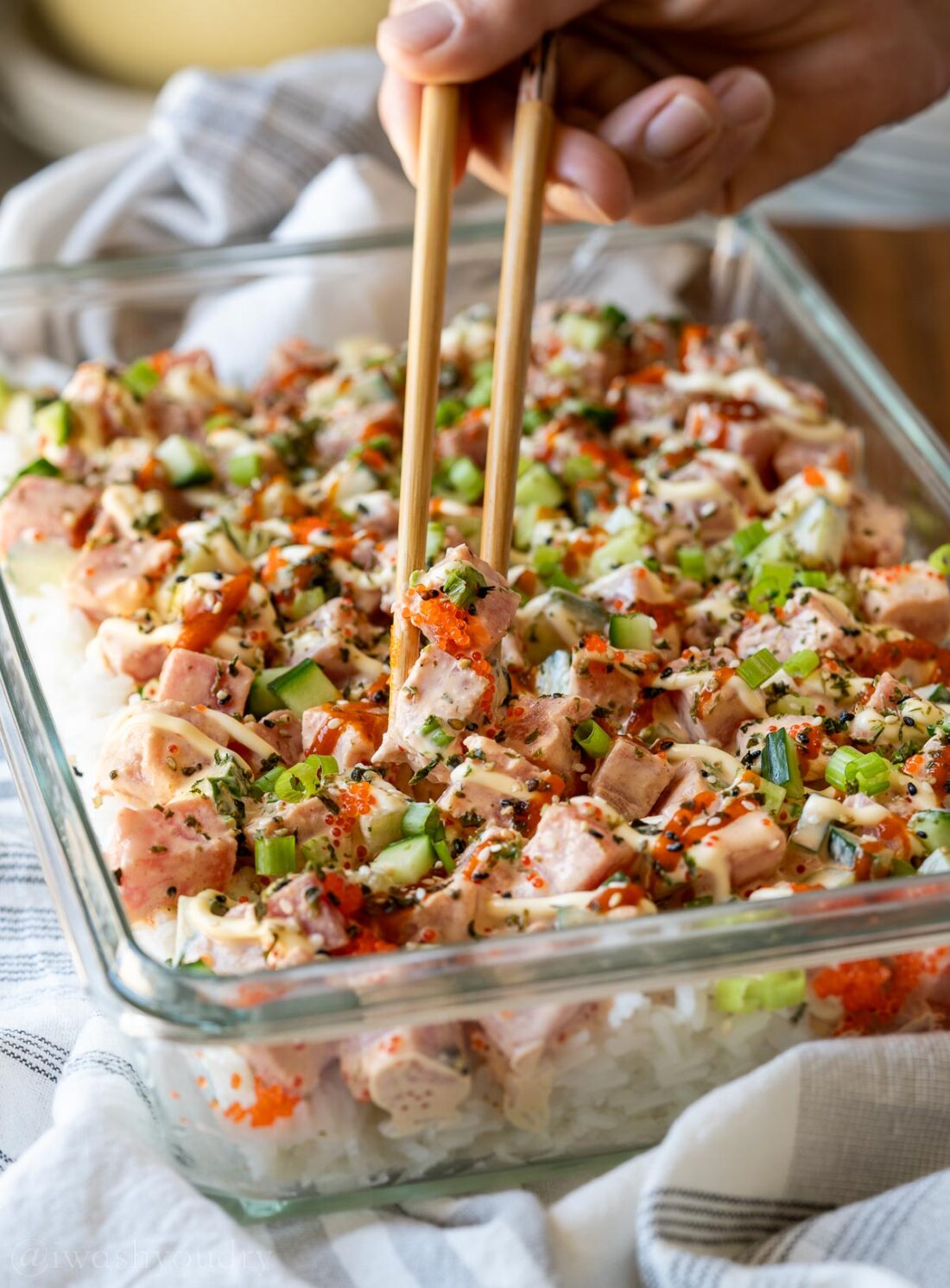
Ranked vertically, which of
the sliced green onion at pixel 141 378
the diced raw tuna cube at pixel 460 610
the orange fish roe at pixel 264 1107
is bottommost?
the orange fish roe at pixel 264 1107

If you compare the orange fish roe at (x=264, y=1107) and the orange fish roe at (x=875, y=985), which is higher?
the orange fish roe at (x=264, y=1107)

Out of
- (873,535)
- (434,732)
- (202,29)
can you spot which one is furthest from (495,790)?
(202,29)

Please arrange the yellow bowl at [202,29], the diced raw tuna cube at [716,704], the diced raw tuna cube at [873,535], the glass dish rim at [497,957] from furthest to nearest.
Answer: the yellow bowl at [202,29]
the diced raw tuna cube at [873,535]
the diced raw tuna cube at [716,704]
the glass dish rim at [497,957]

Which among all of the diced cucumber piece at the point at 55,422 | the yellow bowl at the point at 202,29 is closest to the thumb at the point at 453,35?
the diced cucumber piece at the point at 55,422

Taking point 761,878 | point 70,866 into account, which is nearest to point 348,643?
point 70,866

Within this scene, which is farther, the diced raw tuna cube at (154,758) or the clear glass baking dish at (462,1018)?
the diced raw tuna cube at (154,758)

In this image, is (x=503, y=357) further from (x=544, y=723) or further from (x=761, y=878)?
(x=761, y=878)

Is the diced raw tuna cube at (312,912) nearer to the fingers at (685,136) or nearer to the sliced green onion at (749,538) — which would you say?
the sliced green onion at (749,538)

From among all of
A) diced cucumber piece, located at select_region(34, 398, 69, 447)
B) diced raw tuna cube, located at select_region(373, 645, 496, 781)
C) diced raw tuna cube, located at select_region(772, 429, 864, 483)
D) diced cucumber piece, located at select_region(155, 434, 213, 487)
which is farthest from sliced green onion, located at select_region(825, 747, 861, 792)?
diced cucumber piece, located at select_region(34, 398, 69, 447)
